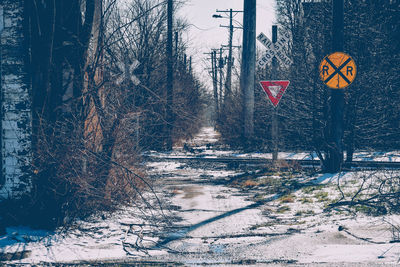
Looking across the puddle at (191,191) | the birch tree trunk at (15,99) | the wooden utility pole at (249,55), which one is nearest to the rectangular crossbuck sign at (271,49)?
the wooden utility pole at (249,55)

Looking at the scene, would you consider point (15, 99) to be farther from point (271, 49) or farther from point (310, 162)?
point (310, 162)

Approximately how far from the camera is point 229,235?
6.84 meters

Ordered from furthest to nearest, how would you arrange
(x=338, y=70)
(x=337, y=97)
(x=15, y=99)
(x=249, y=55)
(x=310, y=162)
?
(x=249, y=55), (x=310, y=162), (x=337, y=97), (x=338, y=70), (x=15, y=99)

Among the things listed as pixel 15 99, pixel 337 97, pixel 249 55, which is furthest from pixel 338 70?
pixel 249 55

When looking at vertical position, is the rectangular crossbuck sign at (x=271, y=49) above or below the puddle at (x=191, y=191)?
above

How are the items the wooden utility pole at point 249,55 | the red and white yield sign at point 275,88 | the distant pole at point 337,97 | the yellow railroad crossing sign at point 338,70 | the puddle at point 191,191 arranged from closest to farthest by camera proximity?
the puddle at point 191,191, the yellow railroad crossing sign at point 338,70, the distant pole at point 337,97, the red and white yield sign at point 275,88, the wooden utility pole at point 249,55

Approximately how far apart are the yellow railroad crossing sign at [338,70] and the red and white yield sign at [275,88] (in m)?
2.04

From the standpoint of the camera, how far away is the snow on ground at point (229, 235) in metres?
5.59

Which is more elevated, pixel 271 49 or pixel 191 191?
pixel 271 49

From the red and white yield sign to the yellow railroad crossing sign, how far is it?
2038mm

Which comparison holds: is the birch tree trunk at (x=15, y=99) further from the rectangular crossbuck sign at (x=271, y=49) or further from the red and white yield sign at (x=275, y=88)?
the rectangular crossbuck sign at (x=271, y=49)

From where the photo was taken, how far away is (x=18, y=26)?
673 centimetres

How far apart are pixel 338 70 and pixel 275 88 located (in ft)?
8.28

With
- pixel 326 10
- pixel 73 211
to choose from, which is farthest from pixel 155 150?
pixel 73 211
